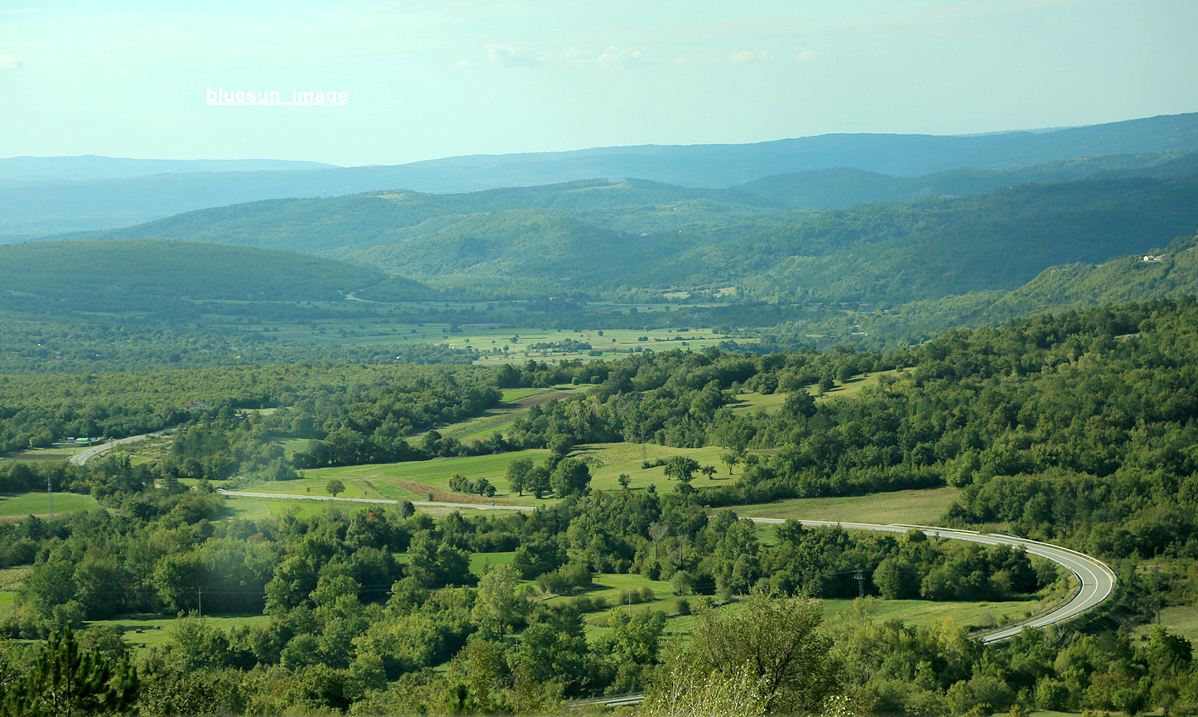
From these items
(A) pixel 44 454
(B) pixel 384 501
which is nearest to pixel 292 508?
(B) pixel 384 501

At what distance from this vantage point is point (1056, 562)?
43.7 m

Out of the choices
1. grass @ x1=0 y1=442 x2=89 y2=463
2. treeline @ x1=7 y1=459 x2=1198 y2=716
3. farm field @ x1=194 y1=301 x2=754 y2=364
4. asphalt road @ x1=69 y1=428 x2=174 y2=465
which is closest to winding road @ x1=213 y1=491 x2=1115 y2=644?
treeline @ x1=7 y1=459 x2=1198 y2=716

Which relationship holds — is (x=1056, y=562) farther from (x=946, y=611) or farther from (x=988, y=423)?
(x=988, y=423)

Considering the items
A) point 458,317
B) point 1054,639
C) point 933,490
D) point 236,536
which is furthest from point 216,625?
point 458,317

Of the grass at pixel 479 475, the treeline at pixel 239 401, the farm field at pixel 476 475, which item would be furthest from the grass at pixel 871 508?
the treeline at pixel 239 401

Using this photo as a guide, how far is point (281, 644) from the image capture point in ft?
119

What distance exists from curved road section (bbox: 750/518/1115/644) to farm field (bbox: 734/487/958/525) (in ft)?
3.79

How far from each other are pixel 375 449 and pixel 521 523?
21.5 metres

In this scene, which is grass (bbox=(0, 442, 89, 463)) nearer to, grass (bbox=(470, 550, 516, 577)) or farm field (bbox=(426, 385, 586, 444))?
farm field (bbox=(426, 385, 586, 444))

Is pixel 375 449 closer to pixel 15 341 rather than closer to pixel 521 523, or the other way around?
pixel 521 523

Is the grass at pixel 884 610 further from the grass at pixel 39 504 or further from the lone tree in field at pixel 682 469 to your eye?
the grass at pixel 39 504

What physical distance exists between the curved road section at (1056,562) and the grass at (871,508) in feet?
3.72

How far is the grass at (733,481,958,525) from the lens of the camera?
5166 centimetres

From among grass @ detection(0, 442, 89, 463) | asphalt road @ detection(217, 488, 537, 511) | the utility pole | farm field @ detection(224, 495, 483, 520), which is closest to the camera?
the utility pole
